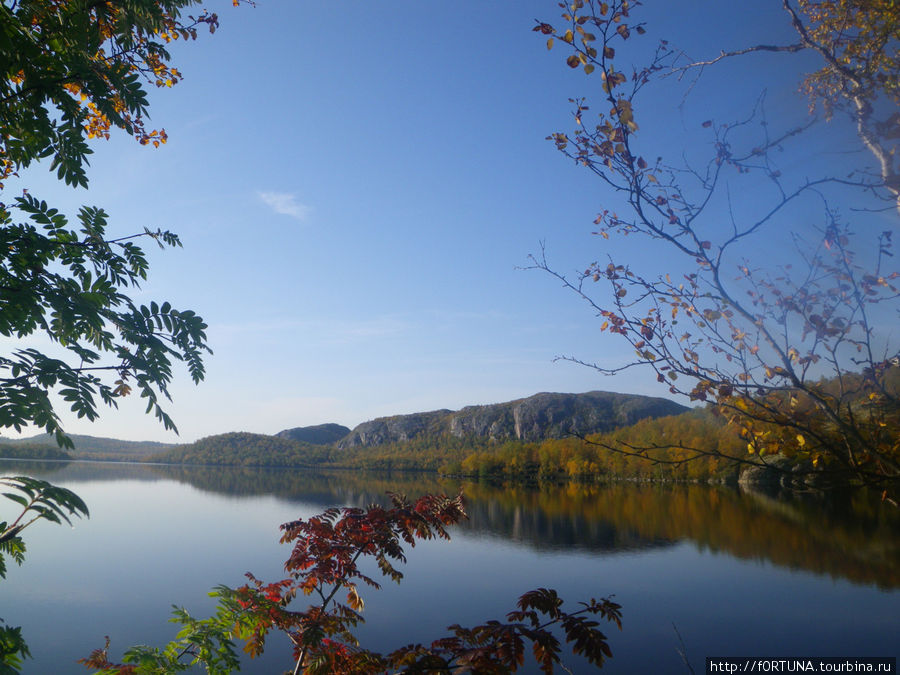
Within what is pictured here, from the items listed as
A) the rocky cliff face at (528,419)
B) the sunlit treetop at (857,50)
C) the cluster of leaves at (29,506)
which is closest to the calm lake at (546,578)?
the cluster of leaves at (29,506)

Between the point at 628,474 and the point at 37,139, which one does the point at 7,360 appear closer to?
the point at 37,139

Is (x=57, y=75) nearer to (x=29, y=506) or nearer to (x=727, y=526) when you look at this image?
(x=29, y=506)

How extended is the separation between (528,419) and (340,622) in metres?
133

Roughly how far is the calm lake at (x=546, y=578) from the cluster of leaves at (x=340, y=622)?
26.7ft

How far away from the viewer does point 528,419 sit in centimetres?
13250

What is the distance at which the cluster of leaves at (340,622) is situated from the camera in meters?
2.27

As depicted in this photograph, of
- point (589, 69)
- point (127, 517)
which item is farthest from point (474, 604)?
point (127, 517)

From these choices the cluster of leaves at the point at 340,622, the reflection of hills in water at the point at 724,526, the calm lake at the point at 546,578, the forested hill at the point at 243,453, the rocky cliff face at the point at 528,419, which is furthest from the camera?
the rocky cliff face at the point at 528,419

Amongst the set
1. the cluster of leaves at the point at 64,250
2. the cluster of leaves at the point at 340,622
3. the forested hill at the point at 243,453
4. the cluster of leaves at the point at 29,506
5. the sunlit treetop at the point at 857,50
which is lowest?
the forested hill at the point at 243,453

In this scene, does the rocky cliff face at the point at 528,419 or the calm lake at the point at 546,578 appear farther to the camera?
the rocky cliff face at the point at 528,419

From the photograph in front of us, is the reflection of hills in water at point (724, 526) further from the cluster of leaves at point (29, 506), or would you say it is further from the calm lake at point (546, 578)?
the cluster of leaves at point (29, 506)

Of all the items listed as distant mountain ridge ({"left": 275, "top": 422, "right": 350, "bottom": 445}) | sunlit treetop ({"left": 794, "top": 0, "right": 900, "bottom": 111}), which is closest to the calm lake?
sunlit treetop ({"left": 794, "top": 0, "right": 900, "bottom": 111})

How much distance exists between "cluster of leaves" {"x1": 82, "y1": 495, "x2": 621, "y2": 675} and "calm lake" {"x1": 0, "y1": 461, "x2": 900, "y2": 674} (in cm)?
815

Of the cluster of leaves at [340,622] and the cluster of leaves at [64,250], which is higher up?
the cluster of leaves at [64,250]
